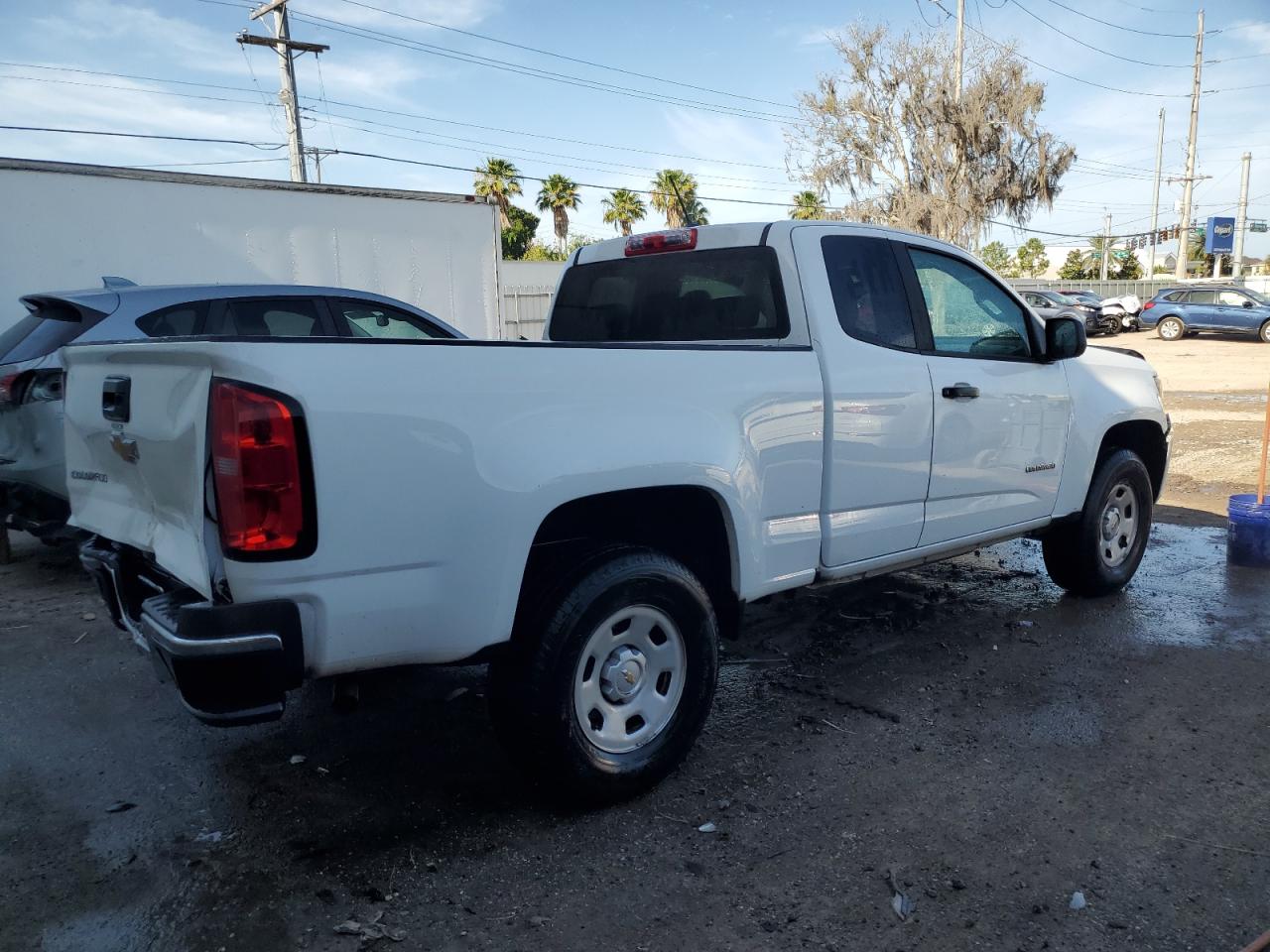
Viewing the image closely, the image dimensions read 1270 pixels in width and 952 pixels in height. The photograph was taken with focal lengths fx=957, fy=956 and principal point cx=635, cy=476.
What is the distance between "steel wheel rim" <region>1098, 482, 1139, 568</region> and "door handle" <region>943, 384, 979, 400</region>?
1571mm

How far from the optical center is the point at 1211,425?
11633 mm

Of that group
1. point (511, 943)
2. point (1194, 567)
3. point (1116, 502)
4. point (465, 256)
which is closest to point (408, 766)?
point (511, 943)

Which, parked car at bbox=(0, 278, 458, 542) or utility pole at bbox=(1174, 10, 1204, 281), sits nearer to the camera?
parked car at bbox=(0, 278, 458, 542)

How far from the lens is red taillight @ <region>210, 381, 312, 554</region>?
7.71 feet

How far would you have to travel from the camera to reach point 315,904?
8.72 ft

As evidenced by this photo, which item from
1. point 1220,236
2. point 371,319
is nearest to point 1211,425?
point 371,319

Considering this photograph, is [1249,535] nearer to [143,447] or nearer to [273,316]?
[143,447]

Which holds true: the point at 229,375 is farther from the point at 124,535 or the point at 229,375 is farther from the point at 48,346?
the point at 48,346

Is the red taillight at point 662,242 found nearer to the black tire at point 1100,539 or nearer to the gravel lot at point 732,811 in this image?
the gravel lot at point 732,811

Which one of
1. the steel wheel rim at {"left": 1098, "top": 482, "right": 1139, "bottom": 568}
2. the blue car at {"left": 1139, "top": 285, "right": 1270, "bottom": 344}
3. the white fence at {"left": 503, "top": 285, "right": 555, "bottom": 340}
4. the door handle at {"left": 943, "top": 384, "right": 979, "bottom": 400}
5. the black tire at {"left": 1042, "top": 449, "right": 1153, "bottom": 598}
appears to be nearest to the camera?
the door handle at {"left": 943, "top": 384, "right": 979, "bottom": 400}

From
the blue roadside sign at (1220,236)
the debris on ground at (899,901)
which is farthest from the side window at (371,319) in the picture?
the blue roadside sign at (1220,236)

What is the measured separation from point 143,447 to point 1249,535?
6098 mm

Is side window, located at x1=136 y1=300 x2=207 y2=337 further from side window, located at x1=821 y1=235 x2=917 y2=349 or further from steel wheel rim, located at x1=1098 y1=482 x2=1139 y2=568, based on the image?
steel wheel rim, located at x1=1098 y1=482 x2=1139 y2=568

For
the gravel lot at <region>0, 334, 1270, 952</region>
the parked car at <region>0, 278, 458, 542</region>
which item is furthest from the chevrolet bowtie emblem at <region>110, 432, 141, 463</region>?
the parked car at <region>0, 278, 458, 542</region>
